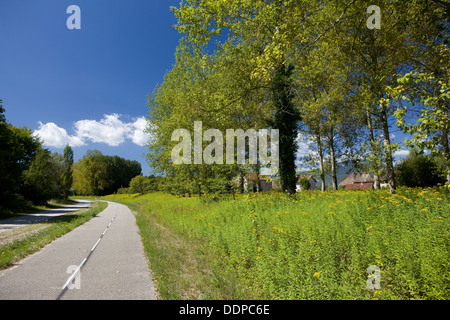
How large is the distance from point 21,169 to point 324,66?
29280mm

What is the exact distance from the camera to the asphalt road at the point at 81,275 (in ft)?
16.0

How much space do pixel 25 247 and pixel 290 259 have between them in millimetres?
10602

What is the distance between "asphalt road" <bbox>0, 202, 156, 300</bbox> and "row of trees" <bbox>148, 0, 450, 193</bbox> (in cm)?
527

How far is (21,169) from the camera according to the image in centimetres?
2334

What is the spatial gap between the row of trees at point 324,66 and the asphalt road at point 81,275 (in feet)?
17.3

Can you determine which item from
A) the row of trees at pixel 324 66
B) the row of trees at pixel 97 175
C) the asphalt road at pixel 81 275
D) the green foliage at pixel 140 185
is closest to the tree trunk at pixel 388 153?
the row of trees at pixel 324 66

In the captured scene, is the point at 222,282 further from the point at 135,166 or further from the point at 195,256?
the point at 135,166

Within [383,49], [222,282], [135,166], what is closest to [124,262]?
[222,282]

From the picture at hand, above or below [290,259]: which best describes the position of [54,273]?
below

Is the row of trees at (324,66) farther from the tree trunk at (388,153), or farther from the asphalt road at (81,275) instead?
the asphalt road at (81,275)

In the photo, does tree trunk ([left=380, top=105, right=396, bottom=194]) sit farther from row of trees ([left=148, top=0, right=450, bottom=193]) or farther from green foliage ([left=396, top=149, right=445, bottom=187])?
green foliage ([left=396, top=149, right=445, bottom=187])

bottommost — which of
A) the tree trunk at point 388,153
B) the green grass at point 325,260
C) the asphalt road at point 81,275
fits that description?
the asphalt road at point 81,275

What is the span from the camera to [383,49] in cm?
1062
